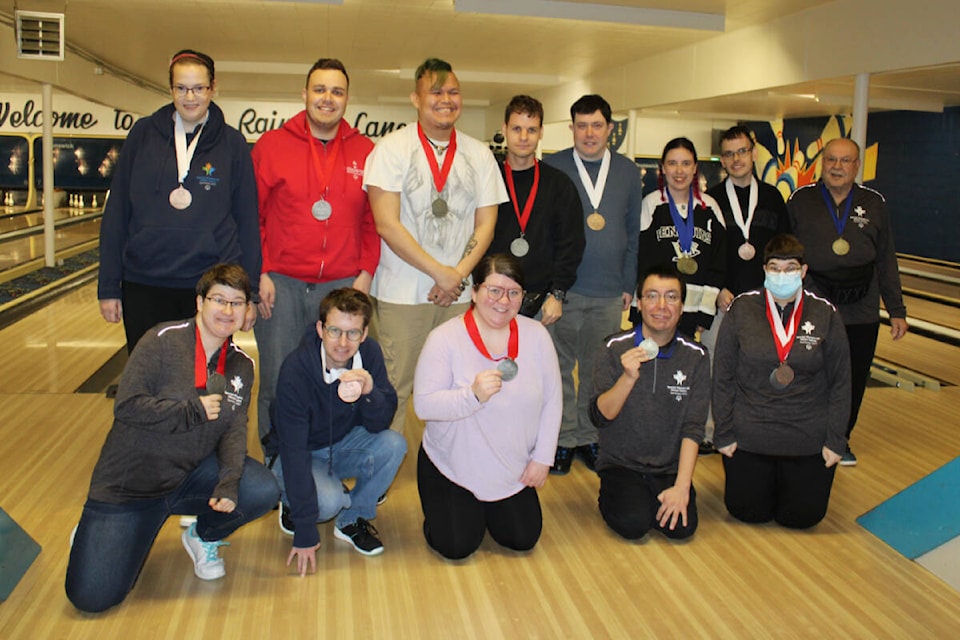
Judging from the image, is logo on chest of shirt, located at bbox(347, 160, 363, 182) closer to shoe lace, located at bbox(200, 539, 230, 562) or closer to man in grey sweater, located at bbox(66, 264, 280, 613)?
man in grey sweater, located at bbox(66, 264, 280, 613)

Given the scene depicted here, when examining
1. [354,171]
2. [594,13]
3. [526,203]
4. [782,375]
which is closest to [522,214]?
[526,203]

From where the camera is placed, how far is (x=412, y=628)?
2438mm

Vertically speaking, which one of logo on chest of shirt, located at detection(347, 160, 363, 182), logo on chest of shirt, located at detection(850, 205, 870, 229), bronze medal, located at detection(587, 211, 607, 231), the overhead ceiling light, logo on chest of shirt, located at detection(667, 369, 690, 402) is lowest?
logo on chest of shirt, located at detection(667, 369, 690, 402)

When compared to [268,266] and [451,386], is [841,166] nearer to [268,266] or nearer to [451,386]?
[451,386]

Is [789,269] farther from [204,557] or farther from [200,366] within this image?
[204,557]

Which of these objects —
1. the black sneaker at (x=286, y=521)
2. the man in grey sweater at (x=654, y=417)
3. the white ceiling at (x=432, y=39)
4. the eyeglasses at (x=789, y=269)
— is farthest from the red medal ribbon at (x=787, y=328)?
the white ceiling at (x=432, y=39)

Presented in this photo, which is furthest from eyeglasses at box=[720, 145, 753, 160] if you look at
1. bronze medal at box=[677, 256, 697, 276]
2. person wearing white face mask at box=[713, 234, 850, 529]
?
person wearing white face mask at box=[713, 234, 850, 529]

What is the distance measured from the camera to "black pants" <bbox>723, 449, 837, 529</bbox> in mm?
3166

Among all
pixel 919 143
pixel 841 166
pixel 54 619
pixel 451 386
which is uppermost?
pixel 919 143

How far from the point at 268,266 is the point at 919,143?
11.7 meters

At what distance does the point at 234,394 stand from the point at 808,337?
204 cm

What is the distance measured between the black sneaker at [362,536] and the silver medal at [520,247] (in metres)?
1.18

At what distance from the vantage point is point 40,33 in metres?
6.48

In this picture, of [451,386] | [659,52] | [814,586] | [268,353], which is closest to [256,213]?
[268,353]
